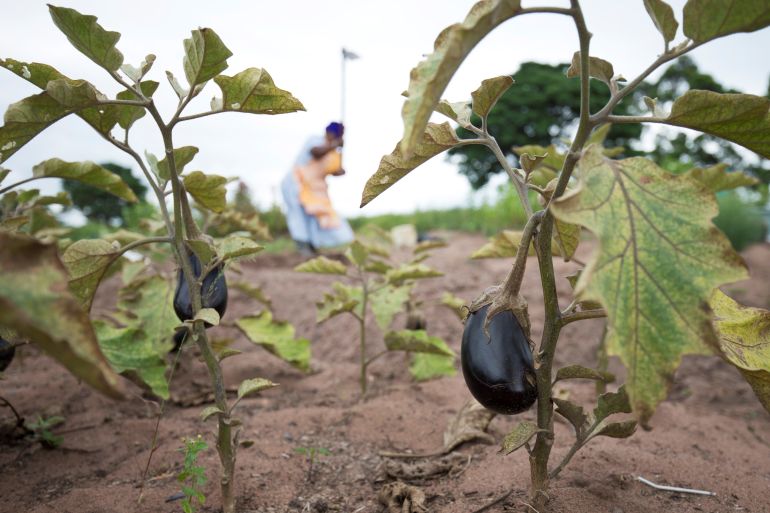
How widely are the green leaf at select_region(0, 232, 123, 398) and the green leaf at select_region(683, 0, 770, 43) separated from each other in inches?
34.0

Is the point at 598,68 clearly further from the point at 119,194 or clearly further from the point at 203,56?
the point at 119,194

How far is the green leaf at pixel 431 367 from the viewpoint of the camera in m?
2.12

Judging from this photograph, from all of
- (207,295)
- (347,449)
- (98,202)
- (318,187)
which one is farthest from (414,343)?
(98,202)

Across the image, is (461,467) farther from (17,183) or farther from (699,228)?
(17,183)

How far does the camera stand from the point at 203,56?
3.26 ft

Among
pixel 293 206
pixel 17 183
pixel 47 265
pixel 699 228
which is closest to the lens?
pixel 47 265

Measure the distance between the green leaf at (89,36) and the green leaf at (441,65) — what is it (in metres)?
0.60

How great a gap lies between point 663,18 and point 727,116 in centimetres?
18

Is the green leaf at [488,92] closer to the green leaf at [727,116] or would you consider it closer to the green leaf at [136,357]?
the green leaf at [727,116]

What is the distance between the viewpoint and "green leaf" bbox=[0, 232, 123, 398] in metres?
0.55

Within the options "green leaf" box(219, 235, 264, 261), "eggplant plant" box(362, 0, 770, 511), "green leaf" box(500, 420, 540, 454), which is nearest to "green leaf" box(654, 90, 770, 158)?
"eggplant plant" box(362, 0, 770, 511)

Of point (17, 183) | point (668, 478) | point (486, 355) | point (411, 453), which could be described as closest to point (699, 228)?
point (486, 355)

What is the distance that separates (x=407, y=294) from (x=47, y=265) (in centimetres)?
163

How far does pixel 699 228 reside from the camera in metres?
0.72
